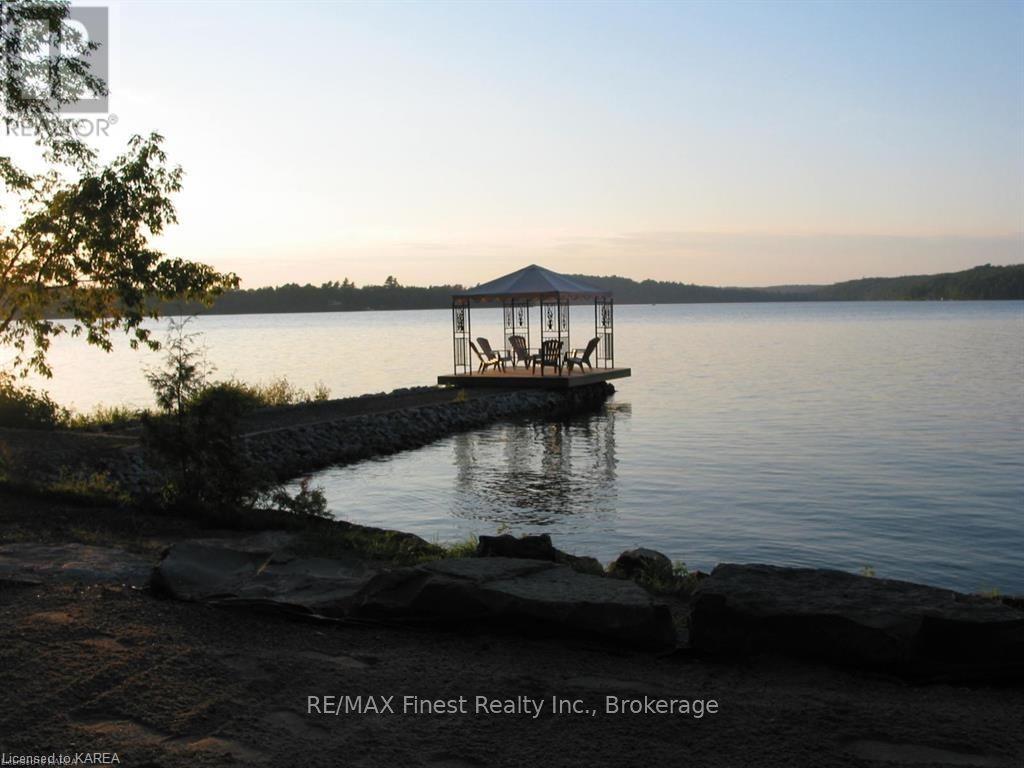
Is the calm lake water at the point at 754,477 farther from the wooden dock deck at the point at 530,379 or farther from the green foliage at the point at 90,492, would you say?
the green foliage at the point at 90,492

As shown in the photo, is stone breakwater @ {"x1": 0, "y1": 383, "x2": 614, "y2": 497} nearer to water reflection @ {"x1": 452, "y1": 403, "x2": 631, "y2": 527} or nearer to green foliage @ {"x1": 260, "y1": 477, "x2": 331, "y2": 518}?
green foliage @ {"x1": 260, "y1": 477, "x2": 331, "y2": 518}

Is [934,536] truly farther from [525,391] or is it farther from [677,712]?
[525,391]

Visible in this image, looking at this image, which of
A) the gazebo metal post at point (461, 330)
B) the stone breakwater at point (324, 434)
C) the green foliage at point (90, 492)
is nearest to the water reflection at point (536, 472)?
the stone breakwater at point (324, 434)

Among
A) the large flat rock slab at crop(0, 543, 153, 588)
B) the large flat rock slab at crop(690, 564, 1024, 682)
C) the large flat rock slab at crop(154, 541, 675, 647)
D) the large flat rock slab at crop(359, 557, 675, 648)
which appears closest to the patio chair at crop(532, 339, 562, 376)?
the large flat rock slab at crop(0, 543, 153, 588)

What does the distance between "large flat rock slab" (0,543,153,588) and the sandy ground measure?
57 centimetres

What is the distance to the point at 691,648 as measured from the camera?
4.15 m

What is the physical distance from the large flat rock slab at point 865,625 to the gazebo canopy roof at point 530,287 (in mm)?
17958

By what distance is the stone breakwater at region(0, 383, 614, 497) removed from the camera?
1115 centimetres

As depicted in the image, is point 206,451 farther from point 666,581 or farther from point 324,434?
point 324,434

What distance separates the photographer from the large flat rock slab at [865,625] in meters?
3.85

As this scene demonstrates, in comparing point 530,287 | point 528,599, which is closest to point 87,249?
point 528,599

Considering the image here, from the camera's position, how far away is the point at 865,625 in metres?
3.91

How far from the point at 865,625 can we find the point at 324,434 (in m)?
13.5

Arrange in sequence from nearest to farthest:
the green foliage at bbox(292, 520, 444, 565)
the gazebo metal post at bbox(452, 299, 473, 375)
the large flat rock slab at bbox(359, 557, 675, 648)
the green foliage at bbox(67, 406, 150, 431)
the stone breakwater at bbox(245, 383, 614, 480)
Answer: the large flat rock slab at bbox(359, 557, 675, 648) → the green foliage at bbox(292, 520, 444, 565) → the stone breakwater at bbox(245, 383, 614, 480) → the green foliage at bbox(67, 406, 150, 431) → the gazebo metal post at bbox(452, 299, 473, 375)
